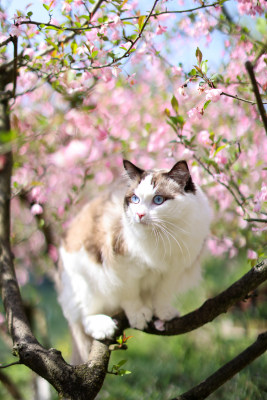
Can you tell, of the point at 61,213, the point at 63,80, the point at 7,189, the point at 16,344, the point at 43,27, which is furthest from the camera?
the point at 61,213

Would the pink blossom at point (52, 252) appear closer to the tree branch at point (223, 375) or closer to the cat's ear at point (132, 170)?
the cat's ear at point (132, 170)

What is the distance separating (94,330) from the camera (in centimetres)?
200

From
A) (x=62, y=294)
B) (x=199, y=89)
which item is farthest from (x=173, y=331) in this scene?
(x=199, y=89)

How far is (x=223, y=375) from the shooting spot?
5.59 ft

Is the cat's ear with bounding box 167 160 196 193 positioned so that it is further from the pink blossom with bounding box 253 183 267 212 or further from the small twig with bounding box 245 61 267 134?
the small twig with bounding box 245 61 267 134

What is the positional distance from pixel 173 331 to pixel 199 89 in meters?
1.18

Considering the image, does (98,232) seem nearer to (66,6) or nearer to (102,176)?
(66,6)

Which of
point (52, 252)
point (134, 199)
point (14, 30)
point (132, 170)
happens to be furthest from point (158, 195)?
point (52, 252)

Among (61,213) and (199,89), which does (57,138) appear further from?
(199,89)

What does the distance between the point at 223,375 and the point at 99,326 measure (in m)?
0.66

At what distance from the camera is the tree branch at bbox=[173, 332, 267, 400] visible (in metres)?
1.69

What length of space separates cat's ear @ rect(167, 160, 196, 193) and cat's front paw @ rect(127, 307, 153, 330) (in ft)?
2.34

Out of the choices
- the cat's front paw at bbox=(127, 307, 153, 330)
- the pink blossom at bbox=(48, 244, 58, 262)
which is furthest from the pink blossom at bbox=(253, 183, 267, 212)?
the pink blossom at bbox=(48, 244, 58, 262)

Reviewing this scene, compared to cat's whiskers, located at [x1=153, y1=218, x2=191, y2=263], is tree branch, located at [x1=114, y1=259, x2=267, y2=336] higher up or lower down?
lower down
